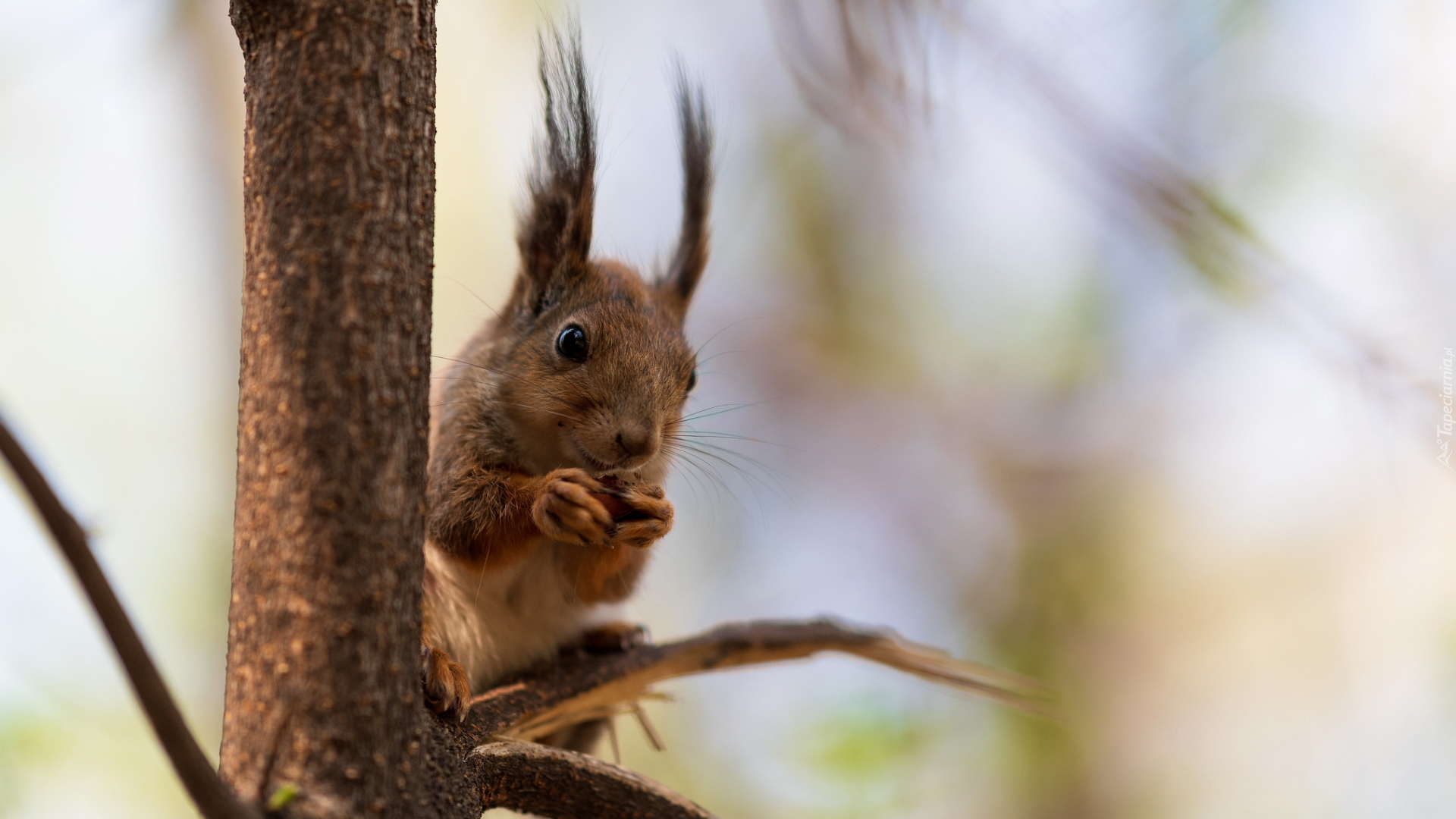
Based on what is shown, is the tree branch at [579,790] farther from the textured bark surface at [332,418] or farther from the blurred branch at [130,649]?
the blurred branch at [130,649]

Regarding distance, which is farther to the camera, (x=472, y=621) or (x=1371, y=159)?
(x=1371, y=159)

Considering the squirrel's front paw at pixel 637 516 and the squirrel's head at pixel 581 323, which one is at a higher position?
the squirrel's head at pixel 581 323

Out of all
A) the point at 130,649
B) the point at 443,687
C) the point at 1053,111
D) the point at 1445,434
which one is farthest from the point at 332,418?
the point at 1445,434

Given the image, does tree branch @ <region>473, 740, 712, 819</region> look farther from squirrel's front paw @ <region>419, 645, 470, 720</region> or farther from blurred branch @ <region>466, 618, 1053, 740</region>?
blurred branch @ <region>466, 618, 1053, 740</region>

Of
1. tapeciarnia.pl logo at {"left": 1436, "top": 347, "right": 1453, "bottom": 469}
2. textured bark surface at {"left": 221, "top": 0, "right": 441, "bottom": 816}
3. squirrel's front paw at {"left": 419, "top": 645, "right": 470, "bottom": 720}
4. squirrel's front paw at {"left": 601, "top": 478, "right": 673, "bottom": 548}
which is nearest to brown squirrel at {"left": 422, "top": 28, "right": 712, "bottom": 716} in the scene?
squirrel's front paw at {"left": 601, "top": 478, "right": 673, "bottom": 548}

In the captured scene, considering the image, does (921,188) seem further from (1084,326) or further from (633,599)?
(633,599)

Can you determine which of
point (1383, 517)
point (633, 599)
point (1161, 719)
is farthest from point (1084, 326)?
point (633, 599)

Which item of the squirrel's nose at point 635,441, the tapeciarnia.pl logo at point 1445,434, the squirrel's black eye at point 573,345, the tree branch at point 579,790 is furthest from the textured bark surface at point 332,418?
the tapeciarnia.pl logo at point 1445,434
